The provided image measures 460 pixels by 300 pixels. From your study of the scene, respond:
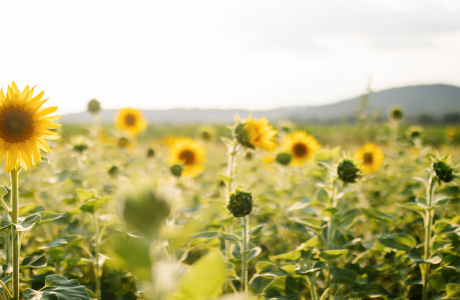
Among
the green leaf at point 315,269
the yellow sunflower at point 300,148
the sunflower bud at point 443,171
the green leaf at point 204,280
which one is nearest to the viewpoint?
the green leaf at point 204,280

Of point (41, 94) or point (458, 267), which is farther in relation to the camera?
point (458, 267)

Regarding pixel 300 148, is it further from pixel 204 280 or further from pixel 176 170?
pixel 204 280

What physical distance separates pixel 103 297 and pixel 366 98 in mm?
3787

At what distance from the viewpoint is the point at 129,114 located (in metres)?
4.57

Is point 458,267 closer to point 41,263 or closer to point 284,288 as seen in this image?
point 284,288

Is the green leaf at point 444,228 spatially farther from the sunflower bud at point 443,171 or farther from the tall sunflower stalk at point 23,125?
the tall sunflower stalk at point 23,125

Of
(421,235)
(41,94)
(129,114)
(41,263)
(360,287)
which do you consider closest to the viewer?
(41,94)

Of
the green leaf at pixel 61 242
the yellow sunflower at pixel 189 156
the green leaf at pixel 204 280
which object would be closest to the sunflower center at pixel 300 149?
the yellow sunflower at pixel 189 156

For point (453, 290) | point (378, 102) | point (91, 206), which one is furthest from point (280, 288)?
point (378, 102)

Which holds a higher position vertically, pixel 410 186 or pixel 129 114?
pixel 129 114

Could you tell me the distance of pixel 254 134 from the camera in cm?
190

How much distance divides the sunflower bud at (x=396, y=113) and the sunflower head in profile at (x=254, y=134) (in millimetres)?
3502

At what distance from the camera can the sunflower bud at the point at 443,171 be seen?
1.58m

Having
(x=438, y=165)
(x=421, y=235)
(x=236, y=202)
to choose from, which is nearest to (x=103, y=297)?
(x=236, y=202)
